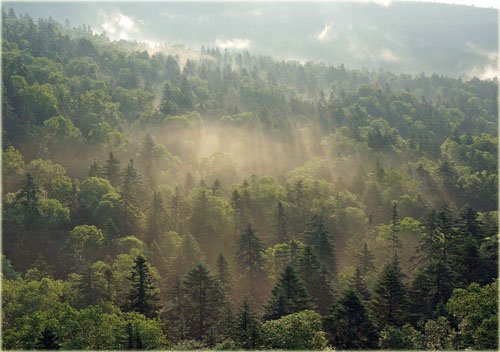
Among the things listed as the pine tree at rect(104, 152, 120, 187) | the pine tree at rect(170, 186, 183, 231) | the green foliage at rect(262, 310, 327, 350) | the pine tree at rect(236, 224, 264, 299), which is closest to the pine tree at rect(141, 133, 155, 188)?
the pine tree at rect(104, 152, 120, 187)

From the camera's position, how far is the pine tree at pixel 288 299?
66.4m

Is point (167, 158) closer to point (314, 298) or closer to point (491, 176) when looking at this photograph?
point (314, 298)

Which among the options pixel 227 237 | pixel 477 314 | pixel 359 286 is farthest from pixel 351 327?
pixel 227 237

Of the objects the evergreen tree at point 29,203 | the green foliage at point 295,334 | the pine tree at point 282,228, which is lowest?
the green foliage at point 295,334

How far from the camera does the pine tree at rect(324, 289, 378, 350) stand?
5897cm

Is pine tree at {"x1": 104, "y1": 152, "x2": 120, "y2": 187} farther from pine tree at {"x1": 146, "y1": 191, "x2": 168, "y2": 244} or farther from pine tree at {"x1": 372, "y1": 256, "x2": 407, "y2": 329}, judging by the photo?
pine tree at {"x1": 372, "y1": 256, "x2": 407, "y2": 329}

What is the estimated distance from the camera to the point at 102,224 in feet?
366

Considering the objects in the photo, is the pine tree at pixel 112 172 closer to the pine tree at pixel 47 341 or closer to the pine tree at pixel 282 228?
the pine tree at pixel 282 228

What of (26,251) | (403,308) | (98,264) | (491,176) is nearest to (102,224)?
(26,251)

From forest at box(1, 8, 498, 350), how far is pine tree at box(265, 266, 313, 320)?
0.20 meters

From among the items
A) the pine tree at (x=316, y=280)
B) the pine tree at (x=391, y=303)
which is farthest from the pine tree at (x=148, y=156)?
the pine tree at (x=391, y=303)

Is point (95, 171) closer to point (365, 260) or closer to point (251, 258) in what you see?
point (251, 258)

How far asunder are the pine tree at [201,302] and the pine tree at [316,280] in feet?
49.0

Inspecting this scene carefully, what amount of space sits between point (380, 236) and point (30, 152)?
96343 mm
